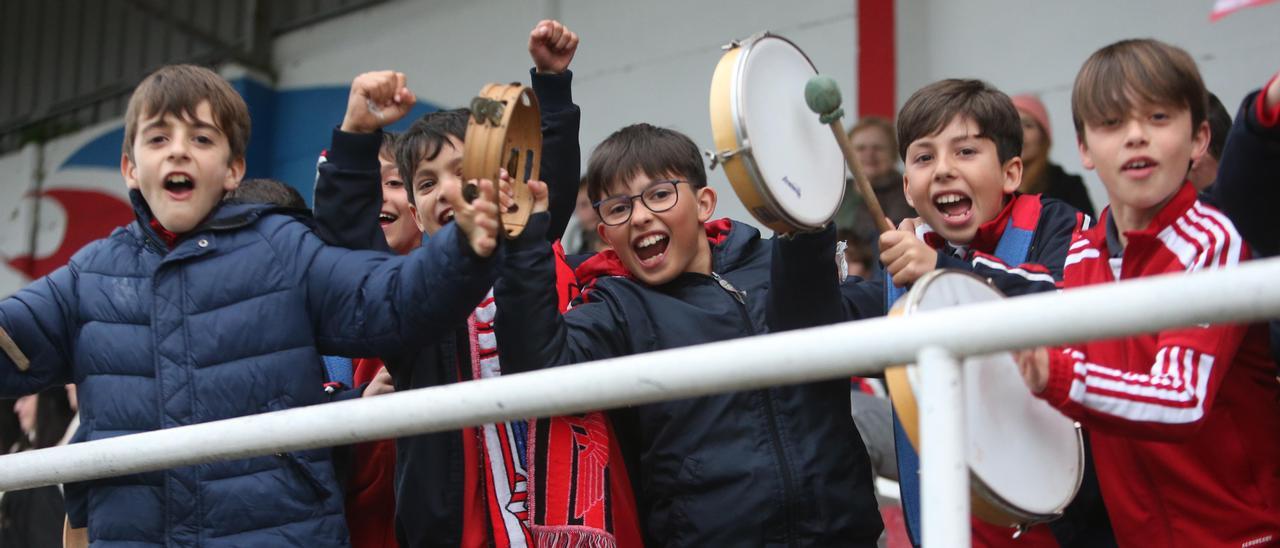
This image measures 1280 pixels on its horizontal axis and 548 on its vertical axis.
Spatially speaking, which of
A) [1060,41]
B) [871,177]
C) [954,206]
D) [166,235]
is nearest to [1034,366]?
[954,206]

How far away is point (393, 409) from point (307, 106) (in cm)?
784

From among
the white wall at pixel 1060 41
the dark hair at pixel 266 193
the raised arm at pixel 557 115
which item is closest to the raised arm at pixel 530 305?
the raised arm at pixel 557 115

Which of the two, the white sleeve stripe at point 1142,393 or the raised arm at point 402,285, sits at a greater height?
the raised arm at point 402,285

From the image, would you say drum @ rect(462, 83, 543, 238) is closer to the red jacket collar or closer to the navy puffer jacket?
the navy puffer jacket

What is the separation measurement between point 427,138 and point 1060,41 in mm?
3699

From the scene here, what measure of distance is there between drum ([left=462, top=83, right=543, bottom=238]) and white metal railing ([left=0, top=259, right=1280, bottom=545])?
1.80 ft

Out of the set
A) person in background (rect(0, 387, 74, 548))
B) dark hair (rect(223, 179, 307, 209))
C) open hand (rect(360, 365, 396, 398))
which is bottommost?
person in background (rect(0, 387, 74, 548))

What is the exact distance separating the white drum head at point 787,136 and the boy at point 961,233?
101 mm

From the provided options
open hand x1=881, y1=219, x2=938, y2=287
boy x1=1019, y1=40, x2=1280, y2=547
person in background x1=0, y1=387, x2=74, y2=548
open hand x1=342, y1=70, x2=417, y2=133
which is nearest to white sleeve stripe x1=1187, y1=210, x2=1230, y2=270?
boy x1=1019, y1=40, x2=1280, y2=547

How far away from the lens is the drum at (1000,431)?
200cm

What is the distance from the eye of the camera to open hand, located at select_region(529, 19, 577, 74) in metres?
3.03

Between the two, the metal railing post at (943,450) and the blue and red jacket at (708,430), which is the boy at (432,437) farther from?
the metal railing post at (943,450)

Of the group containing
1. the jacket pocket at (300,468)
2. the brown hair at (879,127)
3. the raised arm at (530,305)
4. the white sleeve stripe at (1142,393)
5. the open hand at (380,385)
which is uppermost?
the brown hair at (879,127)

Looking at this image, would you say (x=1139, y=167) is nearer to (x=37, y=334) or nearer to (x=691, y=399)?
(x=691, y=399)
